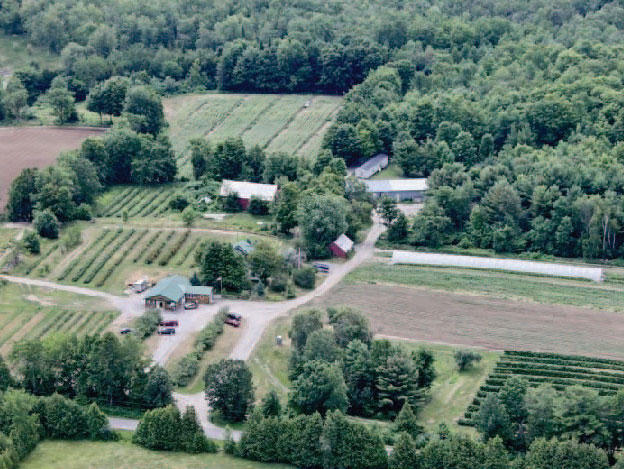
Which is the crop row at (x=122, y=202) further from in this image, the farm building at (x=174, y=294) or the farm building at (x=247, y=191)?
the farm building at (x=174, y=294)

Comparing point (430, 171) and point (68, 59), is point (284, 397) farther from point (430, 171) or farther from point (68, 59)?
point (68, 59)

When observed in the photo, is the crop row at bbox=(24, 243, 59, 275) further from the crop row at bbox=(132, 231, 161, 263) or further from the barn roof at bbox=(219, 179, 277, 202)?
the barn roof at bbox=(219, 179, 277, 202)

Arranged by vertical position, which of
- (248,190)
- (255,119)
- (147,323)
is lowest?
(147,323)

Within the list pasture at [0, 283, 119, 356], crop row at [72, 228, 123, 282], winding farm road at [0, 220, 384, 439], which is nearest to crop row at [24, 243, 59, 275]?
winding farm road at [0, 220, 384, 439]

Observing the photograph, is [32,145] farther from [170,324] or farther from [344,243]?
[170,324]

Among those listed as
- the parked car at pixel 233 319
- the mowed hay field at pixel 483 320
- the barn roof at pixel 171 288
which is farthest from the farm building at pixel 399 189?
the parked car at pixel 233 319

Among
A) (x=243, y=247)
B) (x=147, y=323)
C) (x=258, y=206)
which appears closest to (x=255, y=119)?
(x=258, y=206)
